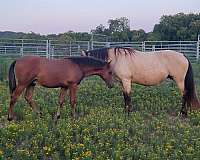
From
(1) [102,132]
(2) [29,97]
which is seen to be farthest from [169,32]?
(1) [102,132]

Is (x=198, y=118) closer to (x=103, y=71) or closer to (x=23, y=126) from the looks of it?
(x=103, y=71)

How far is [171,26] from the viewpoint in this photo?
39875 mm

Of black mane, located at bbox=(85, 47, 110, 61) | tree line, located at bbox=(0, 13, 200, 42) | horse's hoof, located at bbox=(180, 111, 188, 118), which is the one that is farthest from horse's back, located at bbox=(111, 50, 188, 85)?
tree line, located at bbox=(0, 13, 200, 42)

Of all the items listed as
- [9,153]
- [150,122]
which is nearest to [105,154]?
[9,153]

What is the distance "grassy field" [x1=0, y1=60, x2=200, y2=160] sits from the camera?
5.44 m

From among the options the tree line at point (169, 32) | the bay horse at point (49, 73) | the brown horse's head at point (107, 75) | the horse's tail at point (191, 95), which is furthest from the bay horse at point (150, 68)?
the tree line at point (169, 32)

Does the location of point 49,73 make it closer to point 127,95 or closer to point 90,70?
point 90,70

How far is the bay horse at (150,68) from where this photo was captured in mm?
8539

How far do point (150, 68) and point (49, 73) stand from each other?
100.0 inches

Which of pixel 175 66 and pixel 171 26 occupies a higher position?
pixel 171 26

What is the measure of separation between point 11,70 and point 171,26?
112ft

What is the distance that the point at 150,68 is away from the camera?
28.7ft

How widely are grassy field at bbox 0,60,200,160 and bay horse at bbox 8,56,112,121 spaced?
492 mm

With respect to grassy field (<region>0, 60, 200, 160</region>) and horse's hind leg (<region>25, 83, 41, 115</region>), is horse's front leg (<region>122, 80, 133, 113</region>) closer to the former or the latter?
grassy field (<region>0, 60, 200, 160</region>)
